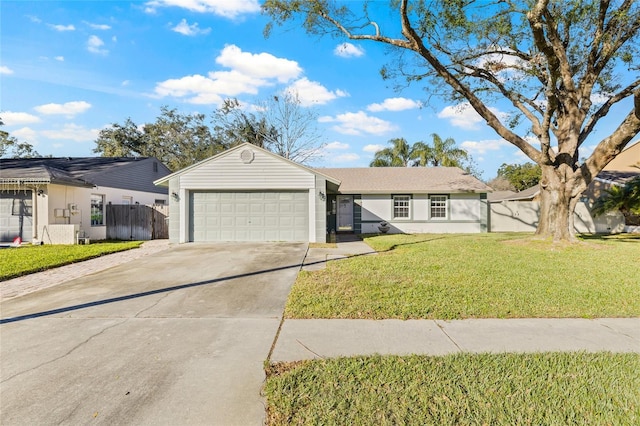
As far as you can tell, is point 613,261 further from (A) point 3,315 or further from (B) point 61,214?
(B) point 61,214

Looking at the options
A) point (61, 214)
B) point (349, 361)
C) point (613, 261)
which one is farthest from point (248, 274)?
point (61, 214)

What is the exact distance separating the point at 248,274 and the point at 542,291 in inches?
225

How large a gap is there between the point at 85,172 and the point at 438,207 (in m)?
18.6

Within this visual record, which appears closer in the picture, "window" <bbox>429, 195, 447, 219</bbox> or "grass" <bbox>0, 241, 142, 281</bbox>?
"grass" <bbox>0, 241, 142, 281</bbox>

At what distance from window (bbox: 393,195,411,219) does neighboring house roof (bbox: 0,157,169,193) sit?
15.0 meters

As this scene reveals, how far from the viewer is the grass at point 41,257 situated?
24.9ft

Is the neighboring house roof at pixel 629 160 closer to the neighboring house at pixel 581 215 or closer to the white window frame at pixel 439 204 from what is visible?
the neighboring house at pixel 581 215

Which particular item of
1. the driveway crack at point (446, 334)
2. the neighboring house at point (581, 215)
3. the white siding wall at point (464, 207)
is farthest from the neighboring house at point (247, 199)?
the neighboring house at point (581, 215)

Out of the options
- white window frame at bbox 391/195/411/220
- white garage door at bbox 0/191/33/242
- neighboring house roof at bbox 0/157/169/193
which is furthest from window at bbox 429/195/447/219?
white garage door at bbox 0/191/33/242

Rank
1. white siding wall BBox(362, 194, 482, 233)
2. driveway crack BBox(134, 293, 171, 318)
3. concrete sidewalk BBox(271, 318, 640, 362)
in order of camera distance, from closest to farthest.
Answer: concrete sidewalk BBox(271, 318, 640, 362) → driveway crack BBox(134, 293, 171, 318) → white siding wall BBox(362, 194, 482, 233)

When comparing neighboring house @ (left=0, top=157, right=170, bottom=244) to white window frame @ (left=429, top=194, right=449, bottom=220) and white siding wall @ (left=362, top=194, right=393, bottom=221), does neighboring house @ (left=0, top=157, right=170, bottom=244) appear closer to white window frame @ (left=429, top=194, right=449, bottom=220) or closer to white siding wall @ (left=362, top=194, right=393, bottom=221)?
white siding wall @ (left=362, top=194, right=393, bottom=221)

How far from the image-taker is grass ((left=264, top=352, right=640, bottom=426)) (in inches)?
90.6

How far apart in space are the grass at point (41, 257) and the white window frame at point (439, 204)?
1475cm

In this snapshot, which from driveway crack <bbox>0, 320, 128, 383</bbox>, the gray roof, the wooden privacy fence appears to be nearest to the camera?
driveway crack <bbox>0, 320, 128, 383</bbox>
